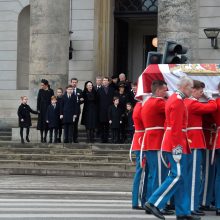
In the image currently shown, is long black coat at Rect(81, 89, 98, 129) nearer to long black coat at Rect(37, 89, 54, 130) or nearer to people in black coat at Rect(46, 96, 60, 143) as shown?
people in black coat at Rect(46, 96, 60, 143)

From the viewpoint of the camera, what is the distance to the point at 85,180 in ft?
70.5

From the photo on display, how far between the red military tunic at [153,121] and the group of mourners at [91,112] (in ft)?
36.8

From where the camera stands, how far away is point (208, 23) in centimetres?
3253

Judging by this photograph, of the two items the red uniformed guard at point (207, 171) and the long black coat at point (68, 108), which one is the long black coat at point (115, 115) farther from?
the red uniformed guard at point (207, 171)

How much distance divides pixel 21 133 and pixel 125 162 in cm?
438

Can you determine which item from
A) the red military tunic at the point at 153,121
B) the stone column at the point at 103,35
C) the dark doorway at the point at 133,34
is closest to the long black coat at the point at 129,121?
the stone column at the point at 103,35

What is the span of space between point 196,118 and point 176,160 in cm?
110

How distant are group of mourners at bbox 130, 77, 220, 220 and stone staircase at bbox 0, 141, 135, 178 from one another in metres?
7.81

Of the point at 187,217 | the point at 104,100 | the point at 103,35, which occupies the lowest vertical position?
the point at 187,217

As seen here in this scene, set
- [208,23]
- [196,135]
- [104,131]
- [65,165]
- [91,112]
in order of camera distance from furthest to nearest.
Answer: [208,23], [104,131], [91,112], [65,165], [196,135]

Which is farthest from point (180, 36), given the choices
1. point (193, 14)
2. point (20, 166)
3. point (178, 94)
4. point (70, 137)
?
point (178, 94)

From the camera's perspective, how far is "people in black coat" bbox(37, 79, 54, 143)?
26797mm

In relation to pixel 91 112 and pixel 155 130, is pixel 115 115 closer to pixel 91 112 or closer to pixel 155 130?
pixel 91 112

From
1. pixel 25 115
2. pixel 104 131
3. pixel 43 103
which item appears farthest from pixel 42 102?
pixel 104 131
